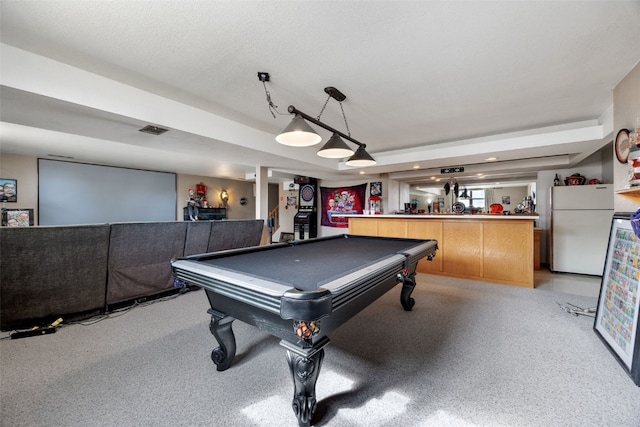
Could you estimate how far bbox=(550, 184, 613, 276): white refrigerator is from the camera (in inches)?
166

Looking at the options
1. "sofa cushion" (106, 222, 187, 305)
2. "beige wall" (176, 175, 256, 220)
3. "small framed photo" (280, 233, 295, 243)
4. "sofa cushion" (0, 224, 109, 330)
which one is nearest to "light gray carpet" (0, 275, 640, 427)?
"sofa cushion" (0, 224, 109, 330)

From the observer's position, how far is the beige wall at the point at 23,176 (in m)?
5.37

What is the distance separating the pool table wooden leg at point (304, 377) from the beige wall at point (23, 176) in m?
7.77

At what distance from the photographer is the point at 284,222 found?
919 cm

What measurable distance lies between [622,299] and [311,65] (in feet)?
10.2

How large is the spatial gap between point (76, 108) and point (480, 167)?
6.69 metres

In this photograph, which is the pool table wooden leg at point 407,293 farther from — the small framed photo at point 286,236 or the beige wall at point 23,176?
the beige wall at point 23,176

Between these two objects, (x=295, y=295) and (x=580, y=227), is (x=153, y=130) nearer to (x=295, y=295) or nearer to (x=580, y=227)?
(x=295, y=295)

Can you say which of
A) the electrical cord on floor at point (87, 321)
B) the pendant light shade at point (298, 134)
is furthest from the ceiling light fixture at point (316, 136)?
the electrical cord on floor at point (87, 321)

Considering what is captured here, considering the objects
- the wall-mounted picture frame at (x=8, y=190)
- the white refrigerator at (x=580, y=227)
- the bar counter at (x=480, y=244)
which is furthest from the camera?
the wall-mounted picture frame at (x=8, y=190)

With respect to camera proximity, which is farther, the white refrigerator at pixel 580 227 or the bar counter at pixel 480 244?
the white refrigerator at pixel 580 227

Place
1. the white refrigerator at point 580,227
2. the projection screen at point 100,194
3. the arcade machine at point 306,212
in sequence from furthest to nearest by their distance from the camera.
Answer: the arcade machine at point 306,212
the projection screen at point 100,194
the white refrigerator at point 580,227

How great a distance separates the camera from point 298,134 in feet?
7.38

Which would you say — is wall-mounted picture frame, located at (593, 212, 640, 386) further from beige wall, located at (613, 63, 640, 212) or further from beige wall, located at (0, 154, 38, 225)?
beige wall, located at (0, 154, 38, 225)
